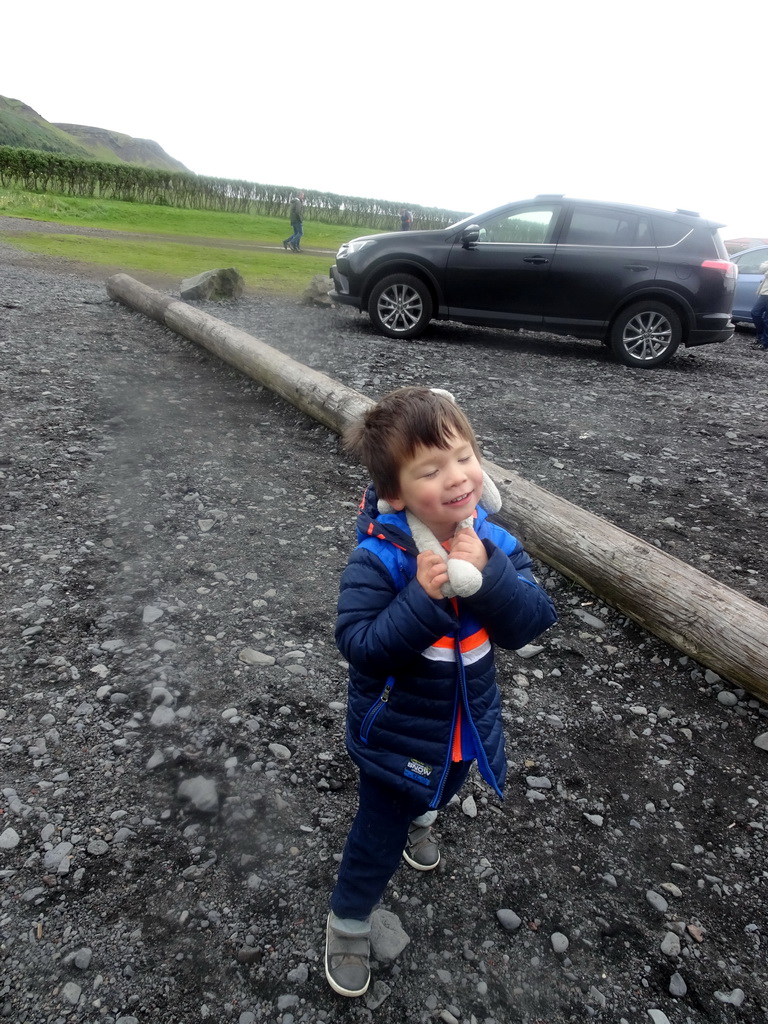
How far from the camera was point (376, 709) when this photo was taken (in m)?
1.77

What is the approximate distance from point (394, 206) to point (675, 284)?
4591 cm

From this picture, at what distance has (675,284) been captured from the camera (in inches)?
354

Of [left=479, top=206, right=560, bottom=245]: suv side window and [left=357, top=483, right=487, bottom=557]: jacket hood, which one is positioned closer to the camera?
[left=357, top=483, right=487, bottom=557]: jacket hood

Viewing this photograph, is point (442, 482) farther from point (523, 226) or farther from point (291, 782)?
point (523, 226)

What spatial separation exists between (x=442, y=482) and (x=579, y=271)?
8503 millimetres

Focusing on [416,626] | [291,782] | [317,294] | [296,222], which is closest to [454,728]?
[416,626]

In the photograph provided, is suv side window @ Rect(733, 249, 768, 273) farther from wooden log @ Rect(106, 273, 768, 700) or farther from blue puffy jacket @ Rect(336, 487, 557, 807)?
blue puffy jacket @ Rect(336, 487, 557, 807)

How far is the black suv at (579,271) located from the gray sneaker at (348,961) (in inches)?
341

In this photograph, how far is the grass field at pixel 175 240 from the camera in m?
16.5

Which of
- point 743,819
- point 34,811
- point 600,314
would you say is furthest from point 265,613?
point 600,314

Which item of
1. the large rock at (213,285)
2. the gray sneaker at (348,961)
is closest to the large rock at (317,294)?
the large rock at (213,285)

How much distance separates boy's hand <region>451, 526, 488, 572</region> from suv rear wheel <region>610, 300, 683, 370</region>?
868 centimetres

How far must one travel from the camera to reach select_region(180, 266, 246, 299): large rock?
40.3 feet

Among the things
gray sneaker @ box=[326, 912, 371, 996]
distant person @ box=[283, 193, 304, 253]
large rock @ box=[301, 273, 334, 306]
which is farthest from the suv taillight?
distant person @ box=[283, 193, 304, 253]
